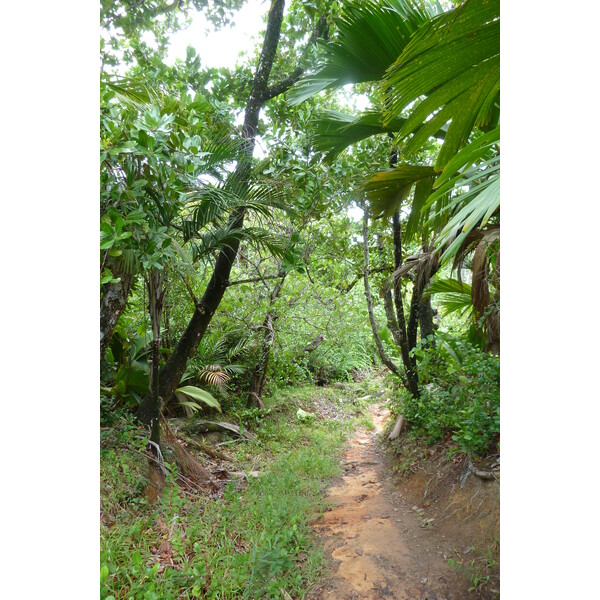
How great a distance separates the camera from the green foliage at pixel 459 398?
2564 mm

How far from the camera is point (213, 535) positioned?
2.36 meters

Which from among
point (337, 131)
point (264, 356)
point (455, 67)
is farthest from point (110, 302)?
point (264, 356)

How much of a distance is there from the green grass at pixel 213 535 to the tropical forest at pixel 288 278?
0.02 meters

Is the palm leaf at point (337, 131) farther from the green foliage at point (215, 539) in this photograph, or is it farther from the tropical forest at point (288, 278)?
the green foliage at point (215, 539)

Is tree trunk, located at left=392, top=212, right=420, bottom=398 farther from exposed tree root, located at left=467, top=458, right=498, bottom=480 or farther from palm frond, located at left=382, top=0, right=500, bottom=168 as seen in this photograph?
palm frond, located at left=382, top=0, right=500, bottom=168

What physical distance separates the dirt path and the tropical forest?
0.01 metres

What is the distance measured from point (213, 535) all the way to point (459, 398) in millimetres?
1885

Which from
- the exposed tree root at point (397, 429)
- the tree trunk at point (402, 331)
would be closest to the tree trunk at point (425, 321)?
the tree trunk at point (402, 331)

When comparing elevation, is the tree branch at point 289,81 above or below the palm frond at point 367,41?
above

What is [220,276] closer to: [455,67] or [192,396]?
[192,396]

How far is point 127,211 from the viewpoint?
5.72 feet
